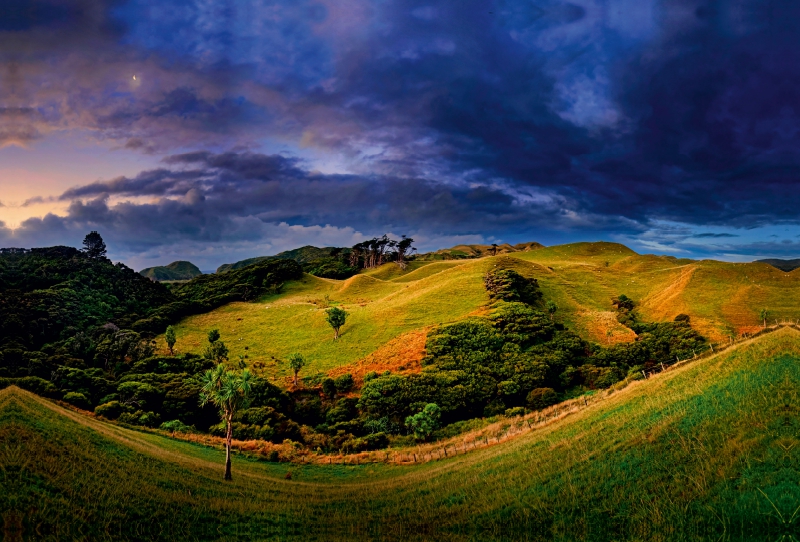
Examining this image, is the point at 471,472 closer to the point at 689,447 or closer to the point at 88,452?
the point at 689,447

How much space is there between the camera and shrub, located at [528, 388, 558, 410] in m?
53.4

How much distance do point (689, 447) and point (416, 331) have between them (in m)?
66.4

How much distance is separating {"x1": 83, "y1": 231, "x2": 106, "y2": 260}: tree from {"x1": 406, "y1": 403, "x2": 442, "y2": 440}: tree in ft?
580

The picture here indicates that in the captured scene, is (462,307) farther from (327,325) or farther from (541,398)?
(541,398)

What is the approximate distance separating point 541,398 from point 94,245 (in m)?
194

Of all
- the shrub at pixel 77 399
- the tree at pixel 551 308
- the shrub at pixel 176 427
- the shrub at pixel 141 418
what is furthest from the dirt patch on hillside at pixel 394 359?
the shrub at pixel 77 399

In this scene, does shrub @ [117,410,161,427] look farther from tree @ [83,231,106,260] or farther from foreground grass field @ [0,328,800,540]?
tree @ [83,231,106,260]

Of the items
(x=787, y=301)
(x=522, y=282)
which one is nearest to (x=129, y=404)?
(x=522, y=282)

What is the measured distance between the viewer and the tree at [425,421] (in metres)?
47.5

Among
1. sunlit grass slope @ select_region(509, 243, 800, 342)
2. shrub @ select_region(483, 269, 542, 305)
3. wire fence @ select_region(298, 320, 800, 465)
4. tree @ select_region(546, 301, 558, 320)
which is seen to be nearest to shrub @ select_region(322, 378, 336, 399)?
wire fence @ select_region(298, 320, 800, 465)

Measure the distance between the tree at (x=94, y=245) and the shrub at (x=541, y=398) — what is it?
186 meters

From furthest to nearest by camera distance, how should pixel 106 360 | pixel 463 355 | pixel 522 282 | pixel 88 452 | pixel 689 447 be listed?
pixel 522 282
pixel 106 360
pixel 463 355
pixel 88 452
pixel 689 447

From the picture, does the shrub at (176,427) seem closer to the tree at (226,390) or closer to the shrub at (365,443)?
the shrub at (365,443)

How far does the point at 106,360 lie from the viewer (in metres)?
77.6
